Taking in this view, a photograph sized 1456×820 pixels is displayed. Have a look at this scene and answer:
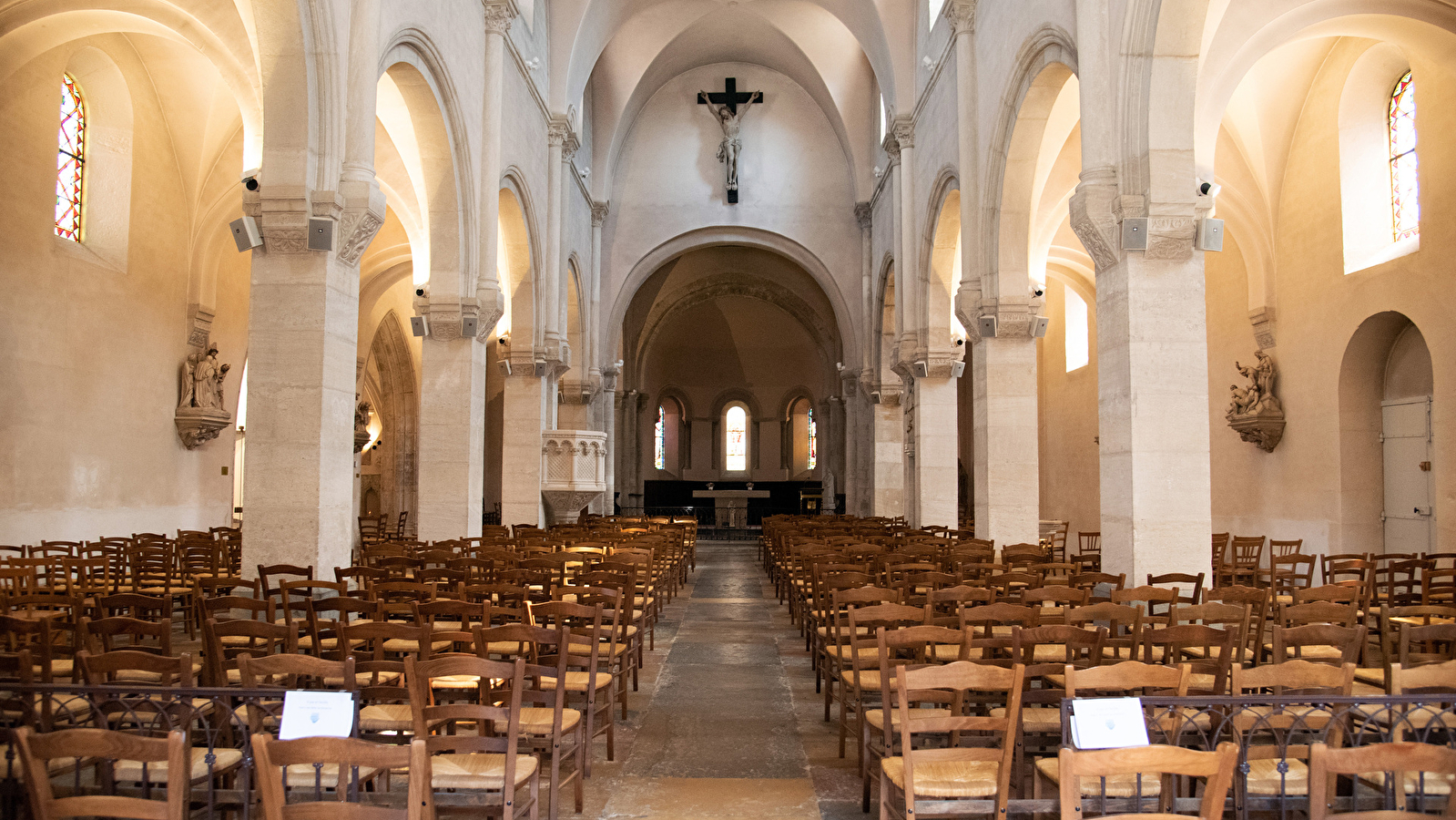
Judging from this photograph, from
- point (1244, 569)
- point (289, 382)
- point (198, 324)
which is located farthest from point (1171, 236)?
point (198, 324)

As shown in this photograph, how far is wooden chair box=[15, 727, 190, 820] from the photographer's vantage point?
2.59 meters

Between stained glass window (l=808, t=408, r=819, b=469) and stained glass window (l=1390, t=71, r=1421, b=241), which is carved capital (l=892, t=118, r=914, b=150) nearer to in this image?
stained glass window (l=1390, t=71, r=1421, b=241)

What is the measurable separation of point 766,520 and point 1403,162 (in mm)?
13126

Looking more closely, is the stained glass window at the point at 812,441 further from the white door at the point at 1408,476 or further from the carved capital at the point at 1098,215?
the carved capital at the point at 1098,215

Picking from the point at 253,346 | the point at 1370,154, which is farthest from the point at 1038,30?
the point at 253,346

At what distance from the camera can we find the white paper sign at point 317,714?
3.02 meters

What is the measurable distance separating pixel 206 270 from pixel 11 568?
359 inches

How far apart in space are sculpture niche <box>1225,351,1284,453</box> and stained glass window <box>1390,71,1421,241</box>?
2.85m

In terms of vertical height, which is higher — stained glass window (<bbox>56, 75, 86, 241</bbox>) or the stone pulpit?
stained glass window (<bbox>56, 75, 86, 241</bbox>)

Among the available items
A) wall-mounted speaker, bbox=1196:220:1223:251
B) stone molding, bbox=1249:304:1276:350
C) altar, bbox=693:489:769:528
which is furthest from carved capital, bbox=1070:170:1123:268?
altar, bbox=693:489:769:528

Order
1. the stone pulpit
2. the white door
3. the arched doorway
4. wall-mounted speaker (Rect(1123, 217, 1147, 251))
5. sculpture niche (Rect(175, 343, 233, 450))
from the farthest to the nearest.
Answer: the stone pulpit < sculpture niche (Rect(175, 343, 233, 450)) < the arched doorway < the white door < wall-mounted speaker (Rect(1123, 217, 1147, 251))

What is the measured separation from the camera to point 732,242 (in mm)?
26938

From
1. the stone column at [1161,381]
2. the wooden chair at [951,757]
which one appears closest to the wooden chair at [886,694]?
the wooden chair at [951,757]

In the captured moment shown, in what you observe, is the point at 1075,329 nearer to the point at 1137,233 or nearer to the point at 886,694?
the point at 1137,233
